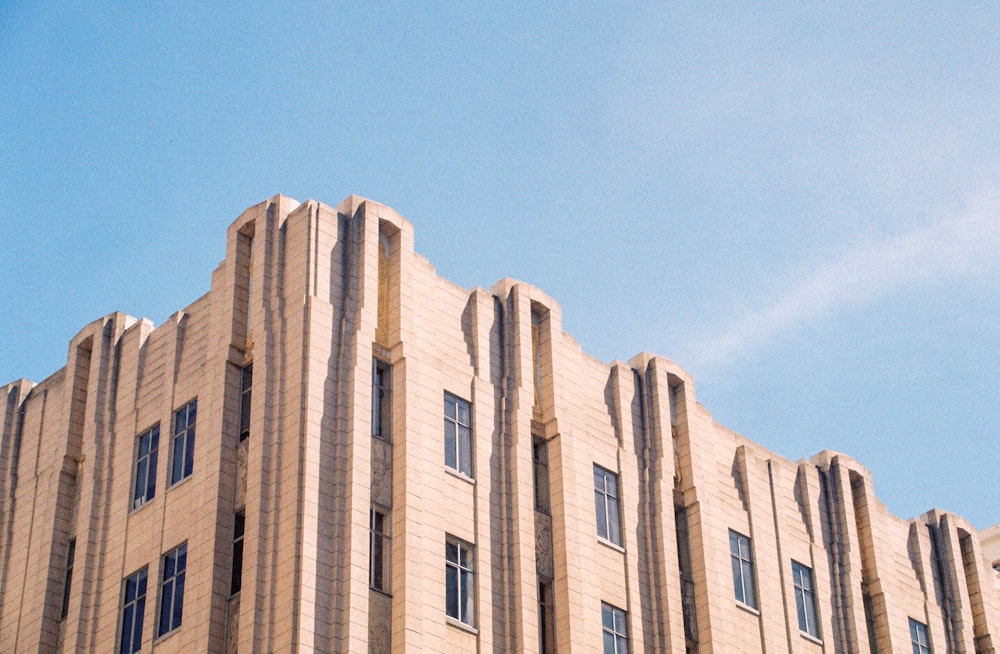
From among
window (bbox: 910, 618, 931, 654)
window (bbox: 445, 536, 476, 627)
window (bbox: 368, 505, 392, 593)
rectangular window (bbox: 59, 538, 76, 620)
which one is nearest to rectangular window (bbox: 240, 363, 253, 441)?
window (bbox: 368, 505, 392, 593)

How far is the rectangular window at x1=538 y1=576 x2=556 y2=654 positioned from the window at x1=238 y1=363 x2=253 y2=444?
8733 mm

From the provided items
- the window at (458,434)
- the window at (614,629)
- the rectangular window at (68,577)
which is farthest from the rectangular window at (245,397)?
the window at (614,629)

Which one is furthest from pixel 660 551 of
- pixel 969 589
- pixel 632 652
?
pixel 969 589

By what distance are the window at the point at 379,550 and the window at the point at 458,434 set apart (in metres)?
2.99

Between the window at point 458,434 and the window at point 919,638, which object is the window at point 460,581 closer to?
the window at point 458,434

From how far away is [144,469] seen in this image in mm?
46750

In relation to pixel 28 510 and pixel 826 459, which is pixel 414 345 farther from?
pixel 826 459

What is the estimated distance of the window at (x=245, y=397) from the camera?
145 ft

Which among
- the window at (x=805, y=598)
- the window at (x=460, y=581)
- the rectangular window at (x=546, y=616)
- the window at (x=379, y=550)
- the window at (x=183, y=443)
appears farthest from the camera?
the window at (x=805, y=598)

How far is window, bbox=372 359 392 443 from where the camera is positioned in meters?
44.3

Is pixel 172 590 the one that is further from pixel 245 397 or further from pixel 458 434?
pixel 458 434

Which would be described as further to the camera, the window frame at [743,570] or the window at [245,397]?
the window frame at [743,570]

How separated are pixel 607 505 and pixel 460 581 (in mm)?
6898

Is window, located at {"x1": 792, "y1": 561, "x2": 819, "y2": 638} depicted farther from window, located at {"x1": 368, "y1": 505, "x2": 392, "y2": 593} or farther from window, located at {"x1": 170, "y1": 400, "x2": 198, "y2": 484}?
window, located at {"x1": 170, "y1": 400, "x2": 198, "y2": 484}
